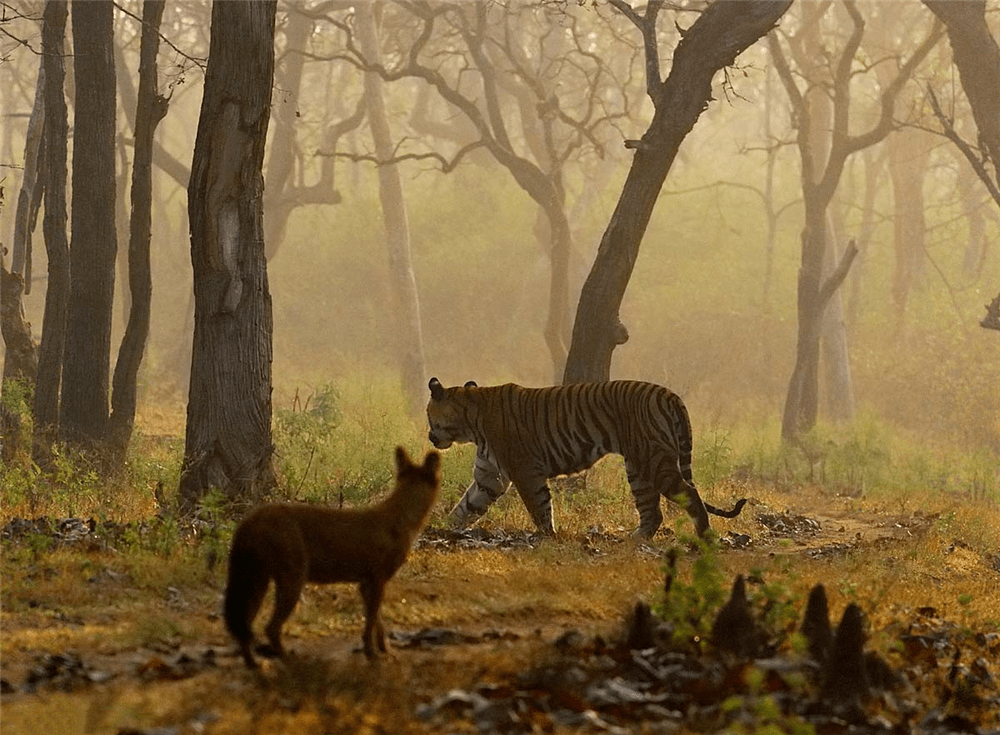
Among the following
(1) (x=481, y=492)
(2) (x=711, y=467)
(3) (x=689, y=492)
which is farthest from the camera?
(2) (x=711, y=467)

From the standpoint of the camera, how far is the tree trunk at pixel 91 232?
1464cm

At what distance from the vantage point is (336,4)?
3016 centimetres

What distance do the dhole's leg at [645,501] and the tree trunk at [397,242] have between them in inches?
626

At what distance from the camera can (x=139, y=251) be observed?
14922mm

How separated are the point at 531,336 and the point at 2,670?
3165 centimetres

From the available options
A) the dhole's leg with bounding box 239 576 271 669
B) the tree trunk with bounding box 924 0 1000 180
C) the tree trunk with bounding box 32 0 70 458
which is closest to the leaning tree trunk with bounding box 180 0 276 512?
the tree trunk with bounding box 32 0 70 458

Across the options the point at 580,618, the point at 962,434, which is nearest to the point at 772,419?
the point at 962,434

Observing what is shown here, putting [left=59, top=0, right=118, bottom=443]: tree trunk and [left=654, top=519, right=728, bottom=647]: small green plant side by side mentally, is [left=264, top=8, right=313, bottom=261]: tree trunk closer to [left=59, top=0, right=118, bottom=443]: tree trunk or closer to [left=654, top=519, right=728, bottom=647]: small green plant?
[left=59, top=0, right=118, bottom=443]: tree trunk

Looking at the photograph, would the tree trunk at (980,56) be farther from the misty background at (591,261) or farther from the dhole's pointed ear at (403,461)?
the dhole's pointed ear at (403,461)

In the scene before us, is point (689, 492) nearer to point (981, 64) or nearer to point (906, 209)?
point (981, 64)

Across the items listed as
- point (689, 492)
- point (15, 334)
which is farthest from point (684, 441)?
point (15, 334)

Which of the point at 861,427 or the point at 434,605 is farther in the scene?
the point at 861,427

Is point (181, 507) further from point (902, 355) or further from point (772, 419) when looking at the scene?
point (902, 355)

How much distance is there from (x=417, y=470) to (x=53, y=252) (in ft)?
32.1
